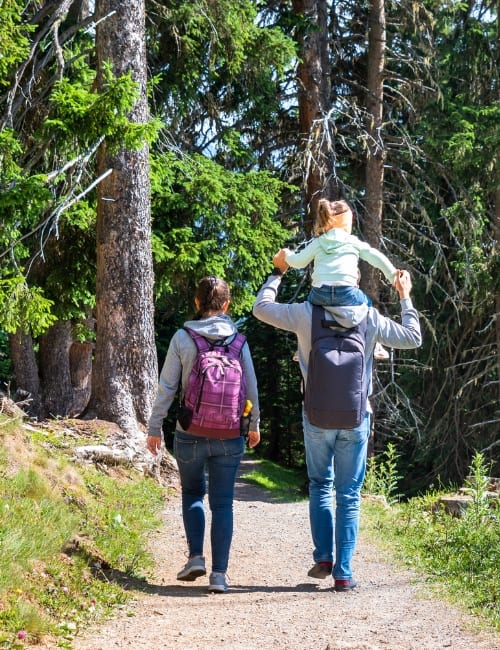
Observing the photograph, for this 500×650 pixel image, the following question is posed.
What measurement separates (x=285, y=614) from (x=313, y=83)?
40.2 feet

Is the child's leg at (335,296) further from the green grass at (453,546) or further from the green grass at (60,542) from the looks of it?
the green grass at (60,542)

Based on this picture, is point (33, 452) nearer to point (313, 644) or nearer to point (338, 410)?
point (338, 410)

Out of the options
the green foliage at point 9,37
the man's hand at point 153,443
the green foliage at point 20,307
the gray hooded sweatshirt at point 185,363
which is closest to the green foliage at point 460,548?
the gray hooded sweatshirt at point 185,363

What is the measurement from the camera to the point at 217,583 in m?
5.65

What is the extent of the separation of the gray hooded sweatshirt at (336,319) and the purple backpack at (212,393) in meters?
0.36

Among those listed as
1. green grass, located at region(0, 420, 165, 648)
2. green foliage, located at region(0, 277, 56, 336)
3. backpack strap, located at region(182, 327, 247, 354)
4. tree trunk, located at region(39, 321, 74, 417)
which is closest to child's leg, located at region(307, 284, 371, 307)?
backpack strap, located at region(182, 327, 247, 354)

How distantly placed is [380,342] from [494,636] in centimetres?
179

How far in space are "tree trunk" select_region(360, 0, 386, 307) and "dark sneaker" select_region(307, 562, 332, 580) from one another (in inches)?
417

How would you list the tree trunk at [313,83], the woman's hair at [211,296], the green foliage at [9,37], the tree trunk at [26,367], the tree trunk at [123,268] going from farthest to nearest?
the tree trunk at [313,83], the tree trunk at [26,367], the tree trunk at [123,268], the green foliage at [9,37], the woman's hair at [211,296]

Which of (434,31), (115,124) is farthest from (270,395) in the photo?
(115,124)

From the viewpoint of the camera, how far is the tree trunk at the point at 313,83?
1560 cm

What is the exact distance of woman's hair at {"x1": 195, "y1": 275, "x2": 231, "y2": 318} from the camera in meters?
5.71

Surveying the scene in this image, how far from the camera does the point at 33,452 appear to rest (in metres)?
7.84

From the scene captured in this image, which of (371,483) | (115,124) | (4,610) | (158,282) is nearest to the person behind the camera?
(4,610)
